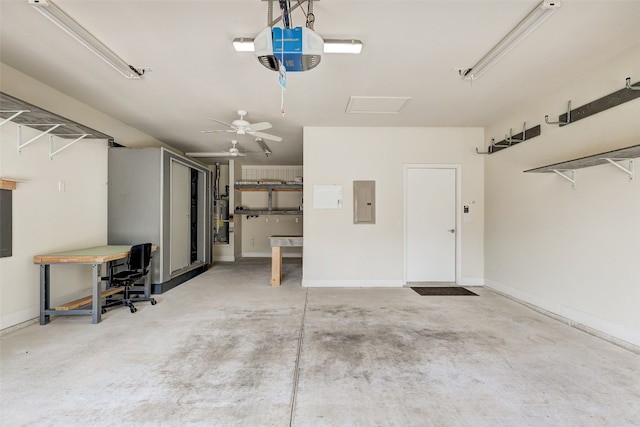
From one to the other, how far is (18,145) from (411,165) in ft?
17.5

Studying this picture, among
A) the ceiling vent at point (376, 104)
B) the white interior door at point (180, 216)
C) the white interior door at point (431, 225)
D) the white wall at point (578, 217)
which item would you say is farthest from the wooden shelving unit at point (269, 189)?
the white wall at point (578, 217)

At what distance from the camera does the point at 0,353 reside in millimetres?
2541

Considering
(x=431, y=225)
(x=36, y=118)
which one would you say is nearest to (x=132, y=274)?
(x=36, y=118)

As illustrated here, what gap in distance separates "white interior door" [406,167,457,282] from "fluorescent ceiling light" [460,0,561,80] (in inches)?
89.3

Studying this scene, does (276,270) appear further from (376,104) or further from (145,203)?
(376,104)

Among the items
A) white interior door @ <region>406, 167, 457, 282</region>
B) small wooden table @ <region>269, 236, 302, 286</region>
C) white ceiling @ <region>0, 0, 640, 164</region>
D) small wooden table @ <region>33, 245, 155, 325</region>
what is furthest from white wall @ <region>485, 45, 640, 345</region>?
small wooden table @ <region>33, 245, 155, 325</region>

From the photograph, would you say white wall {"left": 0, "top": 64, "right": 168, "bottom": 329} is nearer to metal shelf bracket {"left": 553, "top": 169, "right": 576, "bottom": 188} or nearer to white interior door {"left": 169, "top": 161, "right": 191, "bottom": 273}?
white interior door {"left": 169, "top": 161, "right": 191, "bottom": 273}

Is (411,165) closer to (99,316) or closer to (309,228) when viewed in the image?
Result: (309,228)

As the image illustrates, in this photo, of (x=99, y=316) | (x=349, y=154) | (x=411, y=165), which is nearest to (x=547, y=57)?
(x=411, y=165)

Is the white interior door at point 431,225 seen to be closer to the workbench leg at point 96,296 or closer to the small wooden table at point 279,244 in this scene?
the small wooden table at point 279,244

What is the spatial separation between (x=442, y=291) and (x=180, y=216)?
4.89 m

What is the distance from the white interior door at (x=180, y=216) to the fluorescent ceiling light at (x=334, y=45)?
321cm

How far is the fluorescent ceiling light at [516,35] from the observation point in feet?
6.80

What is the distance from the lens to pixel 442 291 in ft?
15.2
